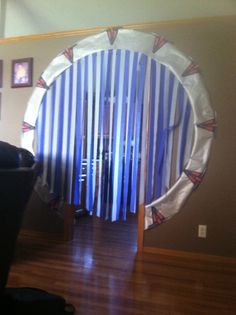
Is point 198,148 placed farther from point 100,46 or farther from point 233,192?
point 100,46

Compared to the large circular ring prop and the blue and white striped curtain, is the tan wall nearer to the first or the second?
the large circular ring prop

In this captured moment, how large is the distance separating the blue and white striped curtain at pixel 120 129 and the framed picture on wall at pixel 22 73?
0.44 m

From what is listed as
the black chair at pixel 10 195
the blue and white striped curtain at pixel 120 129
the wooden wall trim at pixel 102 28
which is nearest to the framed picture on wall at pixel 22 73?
the wooden wall trim at pixel 102 28

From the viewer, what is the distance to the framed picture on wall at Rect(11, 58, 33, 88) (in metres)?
3.17

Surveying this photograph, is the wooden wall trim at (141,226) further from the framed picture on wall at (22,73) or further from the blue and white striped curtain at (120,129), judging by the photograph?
the framed picture on wall at (22,73)

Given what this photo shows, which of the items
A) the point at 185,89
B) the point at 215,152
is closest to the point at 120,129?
the point at 185,89

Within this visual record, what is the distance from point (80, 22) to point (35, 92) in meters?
0.91

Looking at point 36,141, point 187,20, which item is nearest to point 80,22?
point 187,20

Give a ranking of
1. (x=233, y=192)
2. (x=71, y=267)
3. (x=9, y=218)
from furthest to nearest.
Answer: (x=233, y=192)
(x=71, y=267)
(x=9, y=218)

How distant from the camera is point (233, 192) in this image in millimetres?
2602

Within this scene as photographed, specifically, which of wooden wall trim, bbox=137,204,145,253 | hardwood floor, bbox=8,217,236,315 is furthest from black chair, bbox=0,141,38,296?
wooden wall trim, bbox=137,204,145,253

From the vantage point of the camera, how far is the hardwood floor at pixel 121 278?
1840 mm

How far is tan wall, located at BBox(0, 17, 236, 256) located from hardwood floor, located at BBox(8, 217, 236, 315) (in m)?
0.21

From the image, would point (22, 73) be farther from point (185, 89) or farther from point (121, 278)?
point (121, 278)
